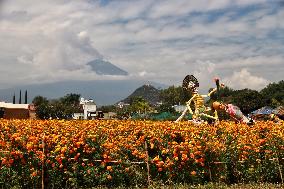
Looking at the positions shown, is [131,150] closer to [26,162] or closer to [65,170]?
[65,170]

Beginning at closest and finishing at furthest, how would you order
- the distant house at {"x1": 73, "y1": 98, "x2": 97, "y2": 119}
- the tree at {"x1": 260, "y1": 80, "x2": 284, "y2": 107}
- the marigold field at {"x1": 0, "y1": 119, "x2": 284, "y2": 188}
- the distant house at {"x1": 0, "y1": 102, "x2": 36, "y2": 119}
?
the marigold field at {"x1": 0, "y1": 119, "x2": 284, "y2": 188} → the distant house at {"x1": 0, "y1": 102, "x2": 36, "y2": 119} → the distant house at {"x1": 73, "y1": 98, "x2": 97, "y2": 119} → the tree at {"x1": 260, "y1": 80, "x2": 284, "y2": 107}

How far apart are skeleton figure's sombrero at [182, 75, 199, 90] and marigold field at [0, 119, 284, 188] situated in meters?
10.1

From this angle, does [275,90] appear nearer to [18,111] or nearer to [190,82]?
[18,111]

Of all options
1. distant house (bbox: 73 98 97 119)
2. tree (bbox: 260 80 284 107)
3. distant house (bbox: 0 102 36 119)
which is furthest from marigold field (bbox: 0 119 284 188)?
tree (bbox: 260 80 284 107)

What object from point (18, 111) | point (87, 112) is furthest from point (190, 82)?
point (87, 112)

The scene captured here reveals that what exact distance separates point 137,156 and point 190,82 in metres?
11.9

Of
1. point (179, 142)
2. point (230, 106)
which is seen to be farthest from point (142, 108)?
point (179, 142)

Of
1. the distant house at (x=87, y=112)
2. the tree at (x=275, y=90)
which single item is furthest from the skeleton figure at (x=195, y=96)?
the tree at (x=275, y=90)

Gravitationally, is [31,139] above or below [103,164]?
above

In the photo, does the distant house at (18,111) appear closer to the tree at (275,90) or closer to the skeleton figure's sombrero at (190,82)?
the skeleton figure's sombrero at (190,82)

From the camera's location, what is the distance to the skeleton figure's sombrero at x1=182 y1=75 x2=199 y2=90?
2252 cm

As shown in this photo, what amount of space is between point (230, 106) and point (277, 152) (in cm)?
893

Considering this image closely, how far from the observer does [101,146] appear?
11.1 meters

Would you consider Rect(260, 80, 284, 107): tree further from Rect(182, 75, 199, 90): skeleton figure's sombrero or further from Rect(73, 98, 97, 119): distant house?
Rect(182, 75, 199, 90): skeleton figure's sombrero
